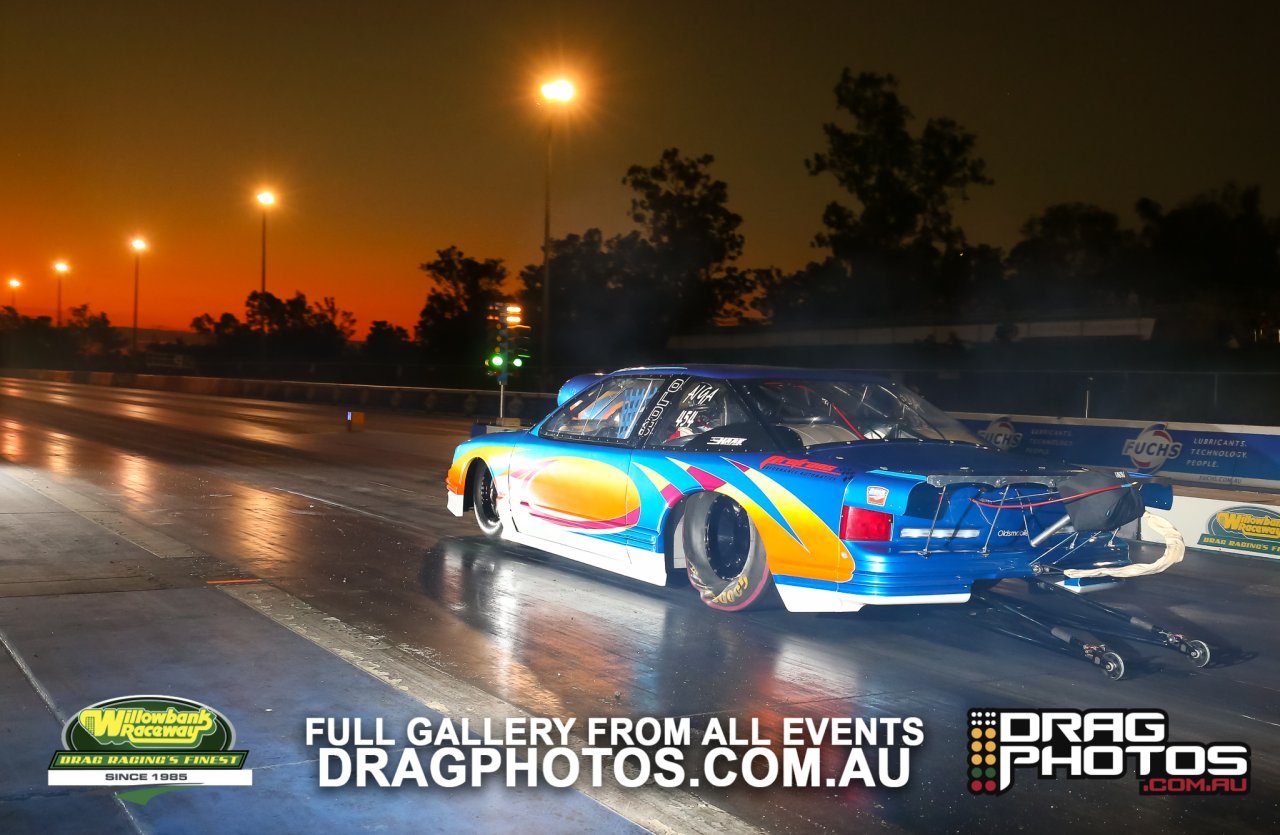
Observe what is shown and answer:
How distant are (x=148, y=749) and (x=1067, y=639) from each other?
4.29m

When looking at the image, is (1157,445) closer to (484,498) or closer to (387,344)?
(484,498)

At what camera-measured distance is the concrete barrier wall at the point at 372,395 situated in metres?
34.7

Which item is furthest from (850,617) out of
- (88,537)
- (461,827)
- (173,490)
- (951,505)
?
(173,490)

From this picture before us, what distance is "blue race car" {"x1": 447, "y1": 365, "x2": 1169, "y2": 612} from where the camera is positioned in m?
6.47

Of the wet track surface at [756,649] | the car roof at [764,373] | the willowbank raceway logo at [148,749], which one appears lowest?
the willowbank raceway logo at [148,749]

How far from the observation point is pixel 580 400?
8961mm

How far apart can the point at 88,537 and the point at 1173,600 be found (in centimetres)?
846

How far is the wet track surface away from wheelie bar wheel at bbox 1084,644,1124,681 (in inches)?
2.4

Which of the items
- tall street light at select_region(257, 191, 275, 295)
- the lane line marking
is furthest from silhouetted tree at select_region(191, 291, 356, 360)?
the lane line marking

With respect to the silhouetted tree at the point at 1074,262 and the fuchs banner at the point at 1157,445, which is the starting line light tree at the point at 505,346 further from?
the silhouetted tree at the point at 1074,262

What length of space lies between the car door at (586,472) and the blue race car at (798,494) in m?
0.01

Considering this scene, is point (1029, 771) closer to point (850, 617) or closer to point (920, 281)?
point (850, 617)

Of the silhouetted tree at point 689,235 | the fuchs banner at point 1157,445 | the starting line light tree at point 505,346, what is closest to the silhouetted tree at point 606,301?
the silhouetted tree at point 689,235

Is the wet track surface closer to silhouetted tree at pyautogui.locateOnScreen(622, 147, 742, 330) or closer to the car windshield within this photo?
the car windshield
